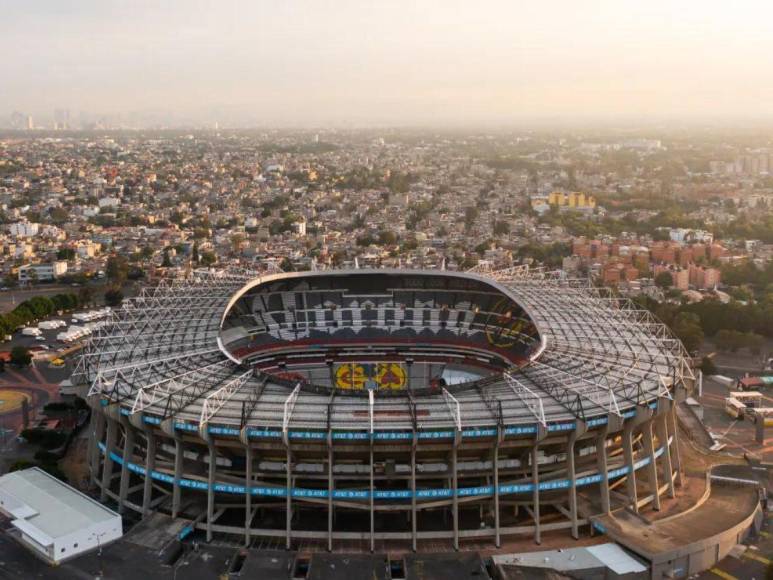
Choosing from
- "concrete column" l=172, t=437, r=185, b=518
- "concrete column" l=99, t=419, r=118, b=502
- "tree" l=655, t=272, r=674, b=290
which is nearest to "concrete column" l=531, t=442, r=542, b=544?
"concrete column" l=172, t=437, r=185, b=518

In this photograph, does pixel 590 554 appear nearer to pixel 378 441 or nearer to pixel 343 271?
pixel 378 441

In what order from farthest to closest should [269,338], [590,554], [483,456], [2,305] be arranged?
[2,305], [269,338], [483,456], [590,554]

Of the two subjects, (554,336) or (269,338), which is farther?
(269,338)

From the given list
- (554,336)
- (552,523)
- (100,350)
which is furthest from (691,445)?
(100,350)

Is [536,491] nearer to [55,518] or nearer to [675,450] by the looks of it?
[675,450]

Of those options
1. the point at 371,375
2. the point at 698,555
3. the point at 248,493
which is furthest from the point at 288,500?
the point at 371,375

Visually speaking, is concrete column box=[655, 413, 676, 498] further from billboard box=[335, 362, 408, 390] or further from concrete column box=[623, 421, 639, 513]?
billboard box=[335, 362, 408, 390]

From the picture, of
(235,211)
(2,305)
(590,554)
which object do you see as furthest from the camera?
(235,211)
